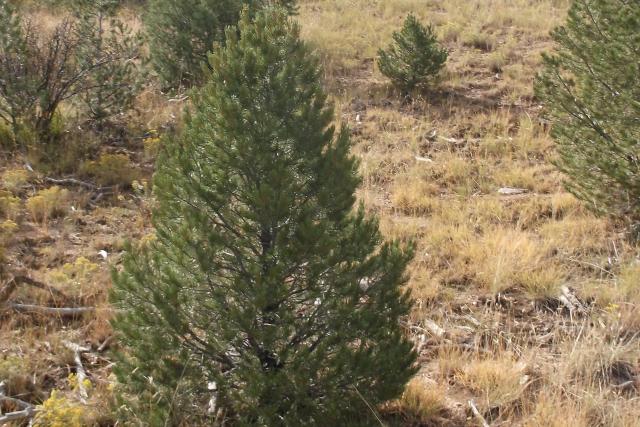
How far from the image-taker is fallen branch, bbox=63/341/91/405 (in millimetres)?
3291

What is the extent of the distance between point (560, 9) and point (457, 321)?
11289 millimetres

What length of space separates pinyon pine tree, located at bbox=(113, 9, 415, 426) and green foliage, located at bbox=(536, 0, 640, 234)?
10.3 feet

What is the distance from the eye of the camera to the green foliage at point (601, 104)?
4.88 m

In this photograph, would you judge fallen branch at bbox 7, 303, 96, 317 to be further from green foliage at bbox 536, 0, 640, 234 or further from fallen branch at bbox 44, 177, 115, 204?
green foliage at bbox 536, 0, 640, 234

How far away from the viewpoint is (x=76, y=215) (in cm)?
572

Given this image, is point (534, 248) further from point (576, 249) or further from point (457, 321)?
point (457, 321)

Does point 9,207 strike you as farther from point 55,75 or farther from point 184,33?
point 184,33

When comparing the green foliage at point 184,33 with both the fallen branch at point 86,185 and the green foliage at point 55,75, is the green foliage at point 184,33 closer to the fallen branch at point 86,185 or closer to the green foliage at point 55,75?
the green foliage at point 55,75

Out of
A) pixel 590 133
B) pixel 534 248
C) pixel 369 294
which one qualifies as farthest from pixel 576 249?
pixel 369 294

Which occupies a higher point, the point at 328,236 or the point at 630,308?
the point at 328,236

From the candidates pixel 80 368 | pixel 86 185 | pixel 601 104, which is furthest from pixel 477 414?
pixel 86 185

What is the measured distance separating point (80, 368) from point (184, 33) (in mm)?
6567

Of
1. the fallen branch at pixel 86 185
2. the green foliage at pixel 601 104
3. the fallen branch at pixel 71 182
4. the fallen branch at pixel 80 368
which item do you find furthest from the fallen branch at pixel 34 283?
the green foliage at pixel 601 104

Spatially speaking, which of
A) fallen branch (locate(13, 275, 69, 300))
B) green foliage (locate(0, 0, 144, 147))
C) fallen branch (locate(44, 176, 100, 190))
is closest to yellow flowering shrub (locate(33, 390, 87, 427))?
fallen branch (locate(13, 275, 69, 300))
